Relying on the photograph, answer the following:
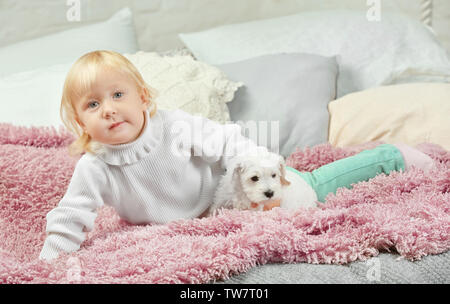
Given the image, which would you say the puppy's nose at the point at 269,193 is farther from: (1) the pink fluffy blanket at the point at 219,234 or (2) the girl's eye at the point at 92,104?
(2) the girl's eye at the point at 92,104

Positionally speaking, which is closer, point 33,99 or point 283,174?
point 283,174

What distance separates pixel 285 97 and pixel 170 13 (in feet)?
3.05

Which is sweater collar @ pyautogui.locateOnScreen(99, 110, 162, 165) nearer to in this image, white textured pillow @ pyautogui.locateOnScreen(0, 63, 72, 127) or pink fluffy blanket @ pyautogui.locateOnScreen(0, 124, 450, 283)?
pink fluffy blanket @ pyautogui.locateOnScreen(0, 124, 450, 283)

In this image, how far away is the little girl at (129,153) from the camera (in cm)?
102

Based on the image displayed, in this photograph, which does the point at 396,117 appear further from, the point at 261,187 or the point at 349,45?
the point at 261,187

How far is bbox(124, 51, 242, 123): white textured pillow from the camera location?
160cm

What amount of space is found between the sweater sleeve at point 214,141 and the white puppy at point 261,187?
0.05m

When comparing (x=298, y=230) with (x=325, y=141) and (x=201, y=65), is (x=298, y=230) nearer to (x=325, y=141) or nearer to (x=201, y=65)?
(x=325, y=141)

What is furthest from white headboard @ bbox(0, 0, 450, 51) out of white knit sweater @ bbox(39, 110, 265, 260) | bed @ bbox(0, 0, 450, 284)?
white knit sweater @ bbox(39, 110, 265, 260)

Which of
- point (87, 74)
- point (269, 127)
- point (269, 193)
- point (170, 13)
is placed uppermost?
point (87, 74)

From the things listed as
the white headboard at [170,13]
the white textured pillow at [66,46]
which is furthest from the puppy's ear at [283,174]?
the white headboard at [170,13]

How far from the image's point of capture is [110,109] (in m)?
1.00

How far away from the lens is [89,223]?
1074 mm

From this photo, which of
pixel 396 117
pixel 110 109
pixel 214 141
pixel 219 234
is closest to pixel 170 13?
pixel 396 117
